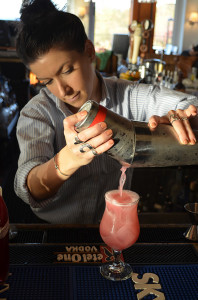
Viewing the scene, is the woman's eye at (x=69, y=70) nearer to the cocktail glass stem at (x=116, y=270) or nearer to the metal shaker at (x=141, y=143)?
the metal shaker at (x=141, y=143)

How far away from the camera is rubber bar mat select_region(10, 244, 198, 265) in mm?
1170

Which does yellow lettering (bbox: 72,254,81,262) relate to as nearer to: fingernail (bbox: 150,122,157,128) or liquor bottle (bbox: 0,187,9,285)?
liquor bottle (bbox: 0,187,9,285)

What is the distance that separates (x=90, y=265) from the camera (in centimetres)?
114

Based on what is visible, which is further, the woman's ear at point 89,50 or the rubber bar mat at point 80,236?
the woman's ear at point 89,50

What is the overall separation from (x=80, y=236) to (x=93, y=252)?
0.14 meters

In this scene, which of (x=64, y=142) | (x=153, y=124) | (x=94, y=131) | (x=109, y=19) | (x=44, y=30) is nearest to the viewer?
(x=94, y=131)

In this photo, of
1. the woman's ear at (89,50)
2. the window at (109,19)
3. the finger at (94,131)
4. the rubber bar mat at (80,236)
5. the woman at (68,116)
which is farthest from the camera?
the window at (109,19)

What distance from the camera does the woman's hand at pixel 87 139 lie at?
915 millimetres

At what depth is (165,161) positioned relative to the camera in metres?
1.03

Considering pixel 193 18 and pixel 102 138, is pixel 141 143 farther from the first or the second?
pixel 193 18

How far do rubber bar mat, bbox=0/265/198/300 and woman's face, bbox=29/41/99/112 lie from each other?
721mm

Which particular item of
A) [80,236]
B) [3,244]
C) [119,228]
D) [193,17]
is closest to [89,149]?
[119,228]

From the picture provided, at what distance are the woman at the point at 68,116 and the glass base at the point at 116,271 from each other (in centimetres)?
35

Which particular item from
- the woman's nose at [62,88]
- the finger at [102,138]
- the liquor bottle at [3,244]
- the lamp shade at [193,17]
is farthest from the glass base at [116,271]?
the lamp shade at [193,17]
